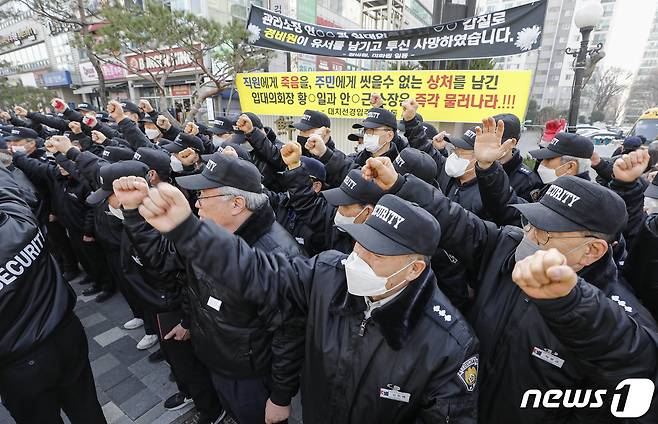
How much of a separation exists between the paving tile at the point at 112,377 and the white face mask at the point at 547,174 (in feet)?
14.5

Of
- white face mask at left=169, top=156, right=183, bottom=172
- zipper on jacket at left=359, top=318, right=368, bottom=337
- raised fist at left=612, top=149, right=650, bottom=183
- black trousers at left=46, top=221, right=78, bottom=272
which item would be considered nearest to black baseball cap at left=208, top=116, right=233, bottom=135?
white face mask at left=169, top=156, right=183, bottom=172

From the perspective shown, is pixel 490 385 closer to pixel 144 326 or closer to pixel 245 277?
pixel 245 277

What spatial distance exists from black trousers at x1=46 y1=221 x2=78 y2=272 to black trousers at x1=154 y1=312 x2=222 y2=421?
357cm

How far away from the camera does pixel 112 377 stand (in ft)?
10.8

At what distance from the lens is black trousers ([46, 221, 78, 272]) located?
5.03 metres

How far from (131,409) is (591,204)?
3.68m

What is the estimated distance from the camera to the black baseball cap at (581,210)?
1.57m

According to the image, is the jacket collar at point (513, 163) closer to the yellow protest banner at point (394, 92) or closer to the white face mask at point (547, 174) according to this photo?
the white face mask at point (547, 174)

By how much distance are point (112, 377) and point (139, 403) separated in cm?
52

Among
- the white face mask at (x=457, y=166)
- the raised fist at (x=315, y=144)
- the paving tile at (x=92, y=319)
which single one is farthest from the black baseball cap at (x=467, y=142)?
the paving tile at (x=92, y=319)

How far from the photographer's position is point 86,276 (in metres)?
5.14

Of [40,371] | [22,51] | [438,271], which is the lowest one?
[40,371]

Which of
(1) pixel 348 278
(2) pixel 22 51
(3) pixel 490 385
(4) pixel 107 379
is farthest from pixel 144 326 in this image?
(2) pixel 22 51

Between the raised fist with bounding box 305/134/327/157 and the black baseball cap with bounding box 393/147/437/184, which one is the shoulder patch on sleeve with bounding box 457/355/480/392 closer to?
the black baseball cap with bounding box 393/147/437/184
